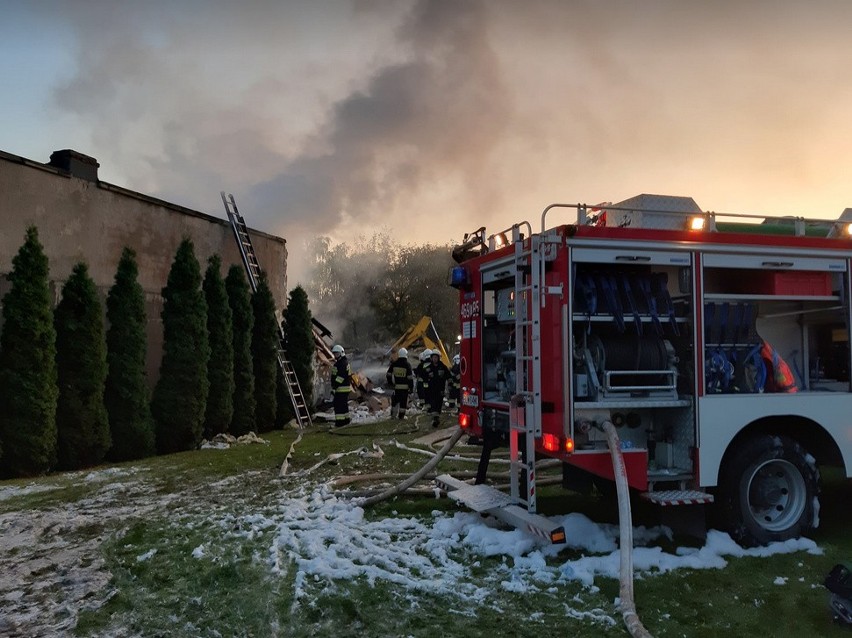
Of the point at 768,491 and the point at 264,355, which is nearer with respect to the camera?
the point at 768,491

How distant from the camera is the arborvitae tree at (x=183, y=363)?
11.8m

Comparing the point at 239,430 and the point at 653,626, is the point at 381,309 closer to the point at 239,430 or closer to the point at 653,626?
the point at 239,430

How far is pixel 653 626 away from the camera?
374 cm

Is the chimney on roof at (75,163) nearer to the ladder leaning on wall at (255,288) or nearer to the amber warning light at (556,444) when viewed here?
the ladder leaning on wall at (255,288)

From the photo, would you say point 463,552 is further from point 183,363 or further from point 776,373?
point 183,363

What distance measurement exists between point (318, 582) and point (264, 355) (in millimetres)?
10938

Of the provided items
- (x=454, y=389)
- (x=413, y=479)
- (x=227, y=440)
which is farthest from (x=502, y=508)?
(x=454, y=389)

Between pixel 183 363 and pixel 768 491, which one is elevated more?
pixel 183 363

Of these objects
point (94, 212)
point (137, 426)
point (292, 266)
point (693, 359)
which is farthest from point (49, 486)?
→ point (292, 266)

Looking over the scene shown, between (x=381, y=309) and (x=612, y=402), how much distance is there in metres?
42.1

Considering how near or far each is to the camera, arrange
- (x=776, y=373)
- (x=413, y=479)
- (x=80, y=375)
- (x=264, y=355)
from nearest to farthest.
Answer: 1. (x=776, y=373)
2. (x=413, y=479)
3. (x=80, y=375)
4. (x=264, y=355)

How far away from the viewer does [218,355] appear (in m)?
13.2

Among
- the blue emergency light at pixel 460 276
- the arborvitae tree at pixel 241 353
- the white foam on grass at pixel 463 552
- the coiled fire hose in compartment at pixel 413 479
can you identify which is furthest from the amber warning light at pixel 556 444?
the arborvitae tree at pixel 241 353

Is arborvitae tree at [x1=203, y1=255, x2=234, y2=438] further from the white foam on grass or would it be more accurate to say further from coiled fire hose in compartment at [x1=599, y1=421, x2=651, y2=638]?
coiled fire hose in compartment at [x1=599, y1=421, x2=651, y2=638]
